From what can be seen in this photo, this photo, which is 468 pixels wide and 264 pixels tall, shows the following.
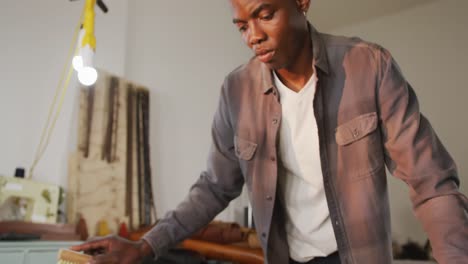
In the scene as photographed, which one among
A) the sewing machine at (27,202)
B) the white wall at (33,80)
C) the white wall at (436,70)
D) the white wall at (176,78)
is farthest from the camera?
the white wall at (436,70)

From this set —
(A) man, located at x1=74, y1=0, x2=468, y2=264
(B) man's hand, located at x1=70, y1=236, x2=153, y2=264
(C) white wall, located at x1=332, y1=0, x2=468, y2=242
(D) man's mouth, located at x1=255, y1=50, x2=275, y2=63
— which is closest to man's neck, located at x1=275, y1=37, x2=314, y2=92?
(A) man, located at x1=74, y1=0, x2=468, y2=264

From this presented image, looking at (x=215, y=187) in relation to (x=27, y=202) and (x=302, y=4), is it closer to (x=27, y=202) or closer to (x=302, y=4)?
(x=302, y=4)

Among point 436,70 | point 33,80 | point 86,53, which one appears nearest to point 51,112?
point 33,80

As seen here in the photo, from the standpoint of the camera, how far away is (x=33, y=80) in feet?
7.21

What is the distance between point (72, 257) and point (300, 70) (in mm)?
662

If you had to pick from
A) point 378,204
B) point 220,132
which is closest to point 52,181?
point 220,132

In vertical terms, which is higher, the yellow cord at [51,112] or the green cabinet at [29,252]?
the yellow cord at [51,112]

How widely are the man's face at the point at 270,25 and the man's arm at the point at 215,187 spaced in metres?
0.27

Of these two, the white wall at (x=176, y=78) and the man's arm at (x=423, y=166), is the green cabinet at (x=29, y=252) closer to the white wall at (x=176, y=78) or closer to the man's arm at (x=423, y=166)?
the white wall at (x=176, y=78)

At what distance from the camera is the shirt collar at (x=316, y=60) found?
0.97 metres

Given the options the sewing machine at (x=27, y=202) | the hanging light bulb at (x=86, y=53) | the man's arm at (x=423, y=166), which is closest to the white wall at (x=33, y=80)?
the sewing machine at (x=27, y=202)

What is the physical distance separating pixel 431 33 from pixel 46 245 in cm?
405

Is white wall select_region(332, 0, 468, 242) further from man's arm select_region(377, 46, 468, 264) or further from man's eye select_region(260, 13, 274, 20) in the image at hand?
man's eye select_region(260, 13, 274, 20)

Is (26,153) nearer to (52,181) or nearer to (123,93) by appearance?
(52,181)
